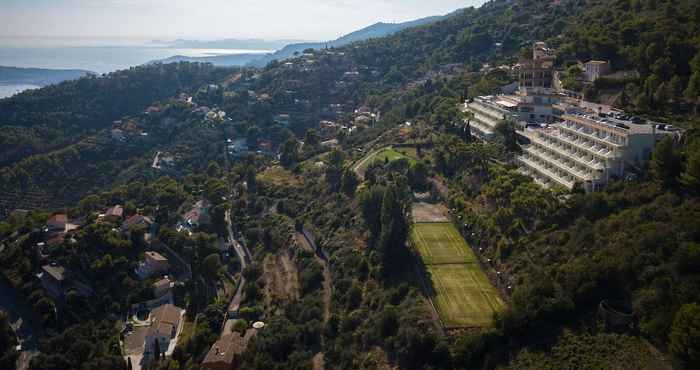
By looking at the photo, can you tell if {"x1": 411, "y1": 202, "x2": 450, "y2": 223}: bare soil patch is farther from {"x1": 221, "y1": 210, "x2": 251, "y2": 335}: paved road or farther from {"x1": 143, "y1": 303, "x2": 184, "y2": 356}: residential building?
Answer: {"x1": 143, "y1": 303, "x2": 184, "y2": 356}: residential building

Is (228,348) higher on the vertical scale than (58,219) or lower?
lower

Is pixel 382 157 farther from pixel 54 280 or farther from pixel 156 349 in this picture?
pixel 54 280

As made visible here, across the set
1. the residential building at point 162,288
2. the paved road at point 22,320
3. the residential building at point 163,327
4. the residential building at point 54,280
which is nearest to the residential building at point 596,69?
the residential building at point 163,327

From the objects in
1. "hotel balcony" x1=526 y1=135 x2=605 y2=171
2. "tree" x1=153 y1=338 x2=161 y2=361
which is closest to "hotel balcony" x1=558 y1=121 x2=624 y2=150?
"hotel balcony" x1=526 y1=135 x2=605 y2=171

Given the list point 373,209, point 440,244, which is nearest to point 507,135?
point 440,244

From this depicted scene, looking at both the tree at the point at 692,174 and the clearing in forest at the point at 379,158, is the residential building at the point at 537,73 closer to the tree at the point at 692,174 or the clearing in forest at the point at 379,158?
the clearing in forest at the point at 379,158

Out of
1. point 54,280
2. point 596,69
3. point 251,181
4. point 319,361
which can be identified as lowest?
point 319,361
